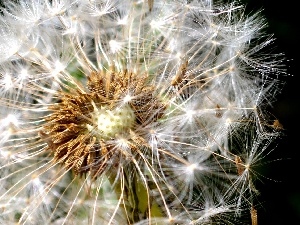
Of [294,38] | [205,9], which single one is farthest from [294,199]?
[205,9]

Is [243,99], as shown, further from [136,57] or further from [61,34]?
[61,34]

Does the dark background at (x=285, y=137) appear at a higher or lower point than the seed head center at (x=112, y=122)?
higher

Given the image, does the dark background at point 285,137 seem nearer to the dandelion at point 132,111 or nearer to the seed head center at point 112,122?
the dandelion at point 132,111

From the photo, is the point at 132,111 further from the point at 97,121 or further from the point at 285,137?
the point at 285,137

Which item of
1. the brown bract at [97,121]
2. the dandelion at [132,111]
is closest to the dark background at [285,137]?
the dandelion at [132,111]

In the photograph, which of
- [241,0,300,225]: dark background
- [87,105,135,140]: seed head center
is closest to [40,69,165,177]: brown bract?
[87,105,135,140]: seed head center

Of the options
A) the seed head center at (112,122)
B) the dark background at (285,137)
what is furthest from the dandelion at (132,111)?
the dark background at (285,137)

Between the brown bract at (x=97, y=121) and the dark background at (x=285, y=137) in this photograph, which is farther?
the dark background at (x=285, y=137)
